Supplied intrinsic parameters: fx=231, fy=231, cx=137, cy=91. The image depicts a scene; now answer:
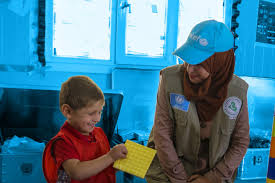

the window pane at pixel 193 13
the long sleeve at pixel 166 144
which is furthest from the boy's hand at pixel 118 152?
the window pane at pixel 193 13

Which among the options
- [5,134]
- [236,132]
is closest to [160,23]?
[236,132]

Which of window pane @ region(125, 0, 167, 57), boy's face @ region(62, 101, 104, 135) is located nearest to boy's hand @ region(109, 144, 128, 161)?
boy's face @ region(62, 101, 104, 135)

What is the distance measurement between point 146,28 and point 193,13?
53cm

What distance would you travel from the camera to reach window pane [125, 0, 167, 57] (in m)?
2.02

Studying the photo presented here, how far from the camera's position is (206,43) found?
106 centimetres

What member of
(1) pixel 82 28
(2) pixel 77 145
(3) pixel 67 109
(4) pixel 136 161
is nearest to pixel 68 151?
(2) pixel 77 145

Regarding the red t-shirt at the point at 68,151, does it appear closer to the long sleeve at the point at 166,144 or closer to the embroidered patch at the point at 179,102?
the long sleeve at the point at 166,144

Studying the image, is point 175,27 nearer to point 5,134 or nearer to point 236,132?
point 236,132

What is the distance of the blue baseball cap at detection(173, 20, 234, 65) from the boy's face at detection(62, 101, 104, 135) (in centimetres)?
46

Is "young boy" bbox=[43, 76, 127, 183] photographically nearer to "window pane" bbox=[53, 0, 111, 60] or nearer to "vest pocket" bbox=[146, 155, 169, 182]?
"vest pocket" bbox=[146, 155, 169, 182]

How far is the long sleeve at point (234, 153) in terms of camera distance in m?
1.16

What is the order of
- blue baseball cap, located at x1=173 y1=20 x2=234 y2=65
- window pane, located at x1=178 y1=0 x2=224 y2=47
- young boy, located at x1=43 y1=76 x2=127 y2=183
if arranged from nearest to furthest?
young boy, located at x1=43 y1=76 x2=127 y2=183 → blue baseball cap, located at x1=173 y1=20 x2=234 y2=65 → window pane, located at x1=178 y1=0 x2=224 y2=47

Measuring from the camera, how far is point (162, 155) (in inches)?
46.5

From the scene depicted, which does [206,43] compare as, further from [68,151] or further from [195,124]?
[68,151]
